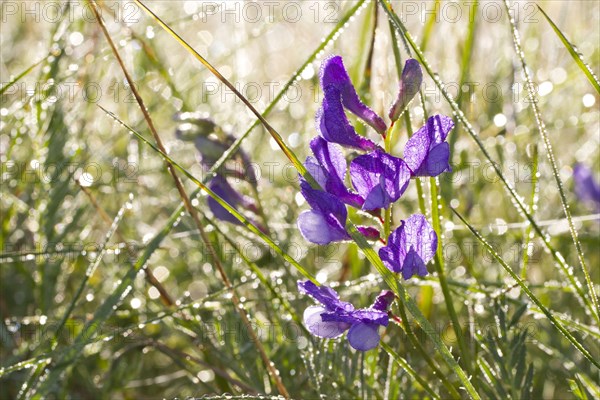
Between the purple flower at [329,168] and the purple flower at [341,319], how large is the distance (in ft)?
0.44

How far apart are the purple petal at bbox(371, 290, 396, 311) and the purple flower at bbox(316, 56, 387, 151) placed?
0.67ft

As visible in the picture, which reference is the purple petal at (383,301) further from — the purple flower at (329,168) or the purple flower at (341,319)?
the purple flower at (329,168)

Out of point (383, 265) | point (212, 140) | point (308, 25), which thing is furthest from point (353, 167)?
point (308, 25)

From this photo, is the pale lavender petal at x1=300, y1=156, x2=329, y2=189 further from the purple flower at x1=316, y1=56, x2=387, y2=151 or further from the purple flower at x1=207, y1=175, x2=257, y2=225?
the purple flower at x1=207, y1=175, x2=257, y2=225

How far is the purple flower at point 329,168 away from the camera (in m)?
1.04

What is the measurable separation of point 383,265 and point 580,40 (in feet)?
6.05

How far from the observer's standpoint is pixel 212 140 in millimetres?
1586

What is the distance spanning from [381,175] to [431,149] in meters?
0.07

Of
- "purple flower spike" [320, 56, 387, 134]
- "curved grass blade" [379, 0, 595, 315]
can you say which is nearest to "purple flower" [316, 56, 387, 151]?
"purple flower spike" [320, 56, 387, 134]

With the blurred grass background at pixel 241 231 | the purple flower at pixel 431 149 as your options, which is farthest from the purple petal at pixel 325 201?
the blurred grass background at pixel 241 231

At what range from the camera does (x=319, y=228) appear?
1.00 meters

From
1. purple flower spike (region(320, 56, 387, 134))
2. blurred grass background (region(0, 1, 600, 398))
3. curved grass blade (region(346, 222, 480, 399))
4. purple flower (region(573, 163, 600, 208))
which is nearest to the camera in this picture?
curved grass blade (region(346, 222, 480, 399))

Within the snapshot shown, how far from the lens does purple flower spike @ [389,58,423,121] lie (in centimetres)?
103

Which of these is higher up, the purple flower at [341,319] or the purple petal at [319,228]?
the purple petal at [319,228]
